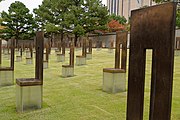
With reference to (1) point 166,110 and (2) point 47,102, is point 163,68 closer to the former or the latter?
(1) point 166,110

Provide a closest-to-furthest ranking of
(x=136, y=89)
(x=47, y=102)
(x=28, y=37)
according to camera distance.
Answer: (x=136, y=89), (x=47, y=102), (x=28, y=37)

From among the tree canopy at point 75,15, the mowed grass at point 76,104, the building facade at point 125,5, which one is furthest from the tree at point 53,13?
the mowed grass at point 76,104

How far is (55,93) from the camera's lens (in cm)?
632

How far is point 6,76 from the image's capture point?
7.59m

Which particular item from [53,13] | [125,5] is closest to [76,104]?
[53,13]

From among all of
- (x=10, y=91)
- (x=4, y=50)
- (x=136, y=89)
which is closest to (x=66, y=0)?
(x=4, y=50)

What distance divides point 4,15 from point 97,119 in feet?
95.8

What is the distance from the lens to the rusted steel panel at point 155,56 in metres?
2.04

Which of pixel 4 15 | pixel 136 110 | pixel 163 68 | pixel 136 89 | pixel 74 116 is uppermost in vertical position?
pixel 4 15

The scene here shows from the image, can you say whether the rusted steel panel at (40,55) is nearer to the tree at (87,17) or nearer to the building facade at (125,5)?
the tree at (87,17)

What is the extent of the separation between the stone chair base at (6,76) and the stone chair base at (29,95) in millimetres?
2816

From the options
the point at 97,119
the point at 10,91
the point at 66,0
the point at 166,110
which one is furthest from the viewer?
the point at 66,0

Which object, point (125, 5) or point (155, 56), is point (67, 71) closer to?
point (155, 56)

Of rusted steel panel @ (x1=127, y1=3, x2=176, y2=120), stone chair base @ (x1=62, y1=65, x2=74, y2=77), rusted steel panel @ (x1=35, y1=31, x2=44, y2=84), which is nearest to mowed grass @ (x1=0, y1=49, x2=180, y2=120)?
rusted steel panel @ (x1=35, y1=31, x2=44, y2=84)
